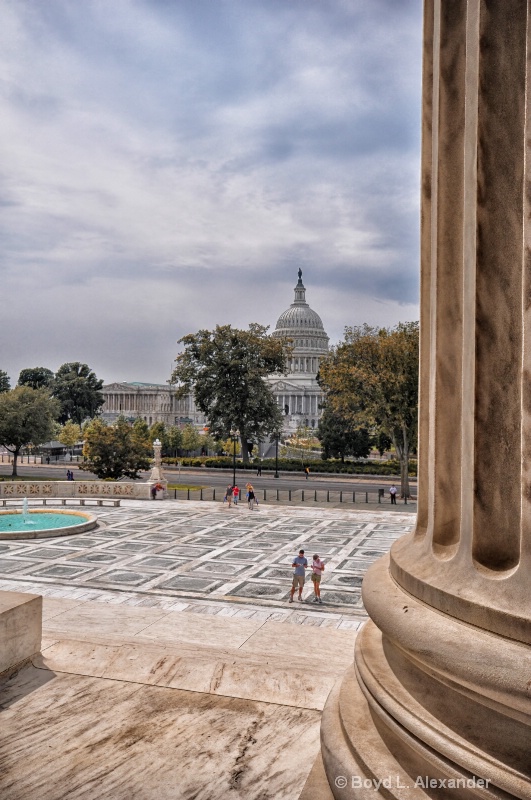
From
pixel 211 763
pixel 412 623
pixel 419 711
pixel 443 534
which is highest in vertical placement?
pixel 443 534

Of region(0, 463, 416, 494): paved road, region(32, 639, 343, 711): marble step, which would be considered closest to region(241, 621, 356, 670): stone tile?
Answer: region(32, 639, 343, 711): marble step

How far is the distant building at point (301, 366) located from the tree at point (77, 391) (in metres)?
29.2

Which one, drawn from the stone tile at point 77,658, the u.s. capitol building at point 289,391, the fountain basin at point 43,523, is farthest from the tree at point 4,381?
the stone tile at point 77,658

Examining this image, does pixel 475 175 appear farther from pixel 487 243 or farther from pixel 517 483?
pixel 517 483

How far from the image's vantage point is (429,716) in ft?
8.37

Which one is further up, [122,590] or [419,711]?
[419,711]

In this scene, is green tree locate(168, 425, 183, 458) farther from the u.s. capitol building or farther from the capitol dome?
the capitol dome

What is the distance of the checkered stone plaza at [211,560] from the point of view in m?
14.5

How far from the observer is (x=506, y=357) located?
2566 millimetres

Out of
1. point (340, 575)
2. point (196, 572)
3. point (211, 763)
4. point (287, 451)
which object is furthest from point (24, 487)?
point (287, 451)

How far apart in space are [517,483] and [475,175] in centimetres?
119

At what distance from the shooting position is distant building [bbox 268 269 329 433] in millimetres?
120250

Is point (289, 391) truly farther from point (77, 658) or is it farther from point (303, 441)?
point (77, 658)

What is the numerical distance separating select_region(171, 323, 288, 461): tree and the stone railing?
17.1m
